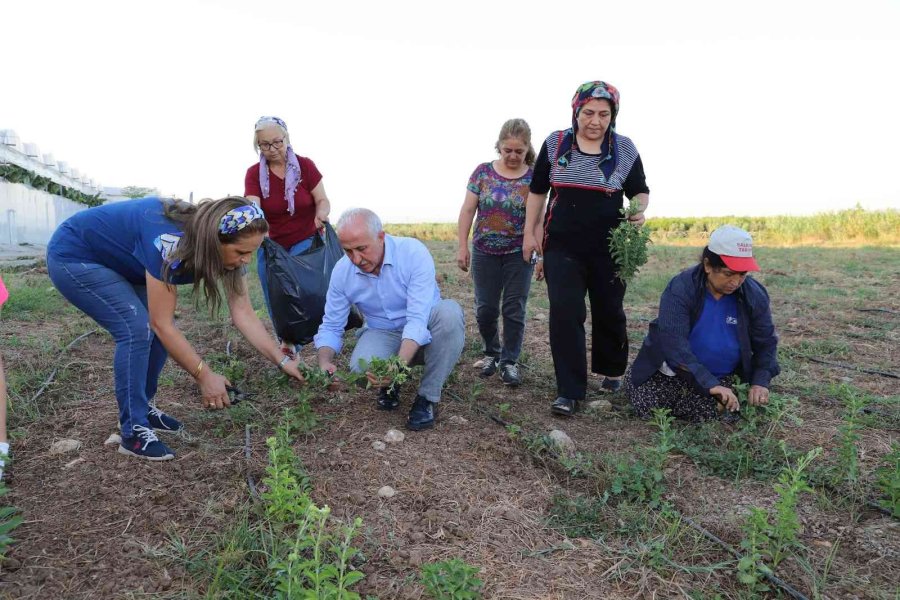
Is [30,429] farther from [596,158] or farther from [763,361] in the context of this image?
[763,361]

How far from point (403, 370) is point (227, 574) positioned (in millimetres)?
1474

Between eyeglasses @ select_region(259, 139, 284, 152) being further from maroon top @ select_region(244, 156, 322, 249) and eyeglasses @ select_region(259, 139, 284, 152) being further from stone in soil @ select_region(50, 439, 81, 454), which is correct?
stone in soil @ select_region(50, 439, 81, 454)

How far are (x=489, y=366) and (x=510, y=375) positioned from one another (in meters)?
0.31

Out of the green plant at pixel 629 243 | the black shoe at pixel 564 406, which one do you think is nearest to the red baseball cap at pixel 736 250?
the green plant at pixel 629 243

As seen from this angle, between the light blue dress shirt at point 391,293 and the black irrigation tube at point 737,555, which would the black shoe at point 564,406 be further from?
the black irrigation tube at point 737,555

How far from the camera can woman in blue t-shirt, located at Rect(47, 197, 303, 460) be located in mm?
2652

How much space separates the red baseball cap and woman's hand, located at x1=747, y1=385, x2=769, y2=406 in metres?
0.63

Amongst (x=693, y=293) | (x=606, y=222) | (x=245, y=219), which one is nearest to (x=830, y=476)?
(x=693, y=293)

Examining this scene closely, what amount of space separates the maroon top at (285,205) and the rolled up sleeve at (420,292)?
47.6 inches

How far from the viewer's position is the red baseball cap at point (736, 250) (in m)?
3.24

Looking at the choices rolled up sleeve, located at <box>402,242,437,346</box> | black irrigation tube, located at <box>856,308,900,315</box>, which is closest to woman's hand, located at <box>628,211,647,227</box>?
rolled up sleeve, located at <box>402,242,437,346</box>

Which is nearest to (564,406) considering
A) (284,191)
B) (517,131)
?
(517,131)

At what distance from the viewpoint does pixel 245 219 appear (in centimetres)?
268

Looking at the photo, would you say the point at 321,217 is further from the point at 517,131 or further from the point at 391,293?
the point at 517,131
